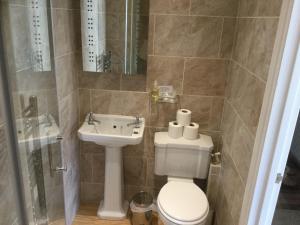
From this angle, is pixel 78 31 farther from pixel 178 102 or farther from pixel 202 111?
pixel 202 111

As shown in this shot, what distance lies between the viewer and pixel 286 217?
1571 mm

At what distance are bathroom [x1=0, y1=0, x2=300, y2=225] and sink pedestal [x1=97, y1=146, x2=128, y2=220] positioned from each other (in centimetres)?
2

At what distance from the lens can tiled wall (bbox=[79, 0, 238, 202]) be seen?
6.28 ft

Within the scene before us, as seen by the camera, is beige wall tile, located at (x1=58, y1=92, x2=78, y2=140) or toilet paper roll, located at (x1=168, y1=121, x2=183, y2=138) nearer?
beige wall tile, located at (x1=58, y1=92, x2=78, y2=140)

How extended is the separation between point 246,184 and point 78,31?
1610mm

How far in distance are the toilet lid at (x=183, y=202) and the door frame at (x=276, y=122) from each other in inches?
14.4

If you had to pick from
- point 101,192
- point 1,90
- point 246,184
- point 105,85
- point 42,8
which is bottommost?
point 101,192

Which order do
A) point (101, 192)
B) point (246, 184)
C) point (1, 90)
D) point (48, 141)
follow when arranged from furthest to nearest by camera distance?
point (101, 192), point (48, 141), point (246, 184), point (1, 90)

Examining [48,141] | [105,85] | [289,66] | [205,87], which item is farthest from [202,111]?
[48,141]

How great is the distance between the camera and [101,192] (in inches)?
96.1

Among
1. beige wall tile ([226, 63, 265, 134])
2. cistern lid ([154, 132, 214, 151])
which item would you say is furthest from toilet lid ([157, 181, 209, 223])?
beige wall tile ([226, 63, 265, 134])

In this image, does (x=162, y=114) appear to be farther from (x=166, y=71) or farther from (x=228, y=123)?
(x=228, y=123)

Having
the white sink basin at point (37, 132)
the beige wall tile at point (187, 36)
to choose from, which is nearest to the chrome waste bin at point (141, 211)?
the white sink basin at point (37, 132)

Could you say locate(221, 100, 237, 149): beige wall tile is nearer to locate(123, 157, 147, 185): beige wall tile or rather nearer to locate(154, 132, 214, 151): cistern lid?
locate(154, 132, 214, 151): cistern lid
